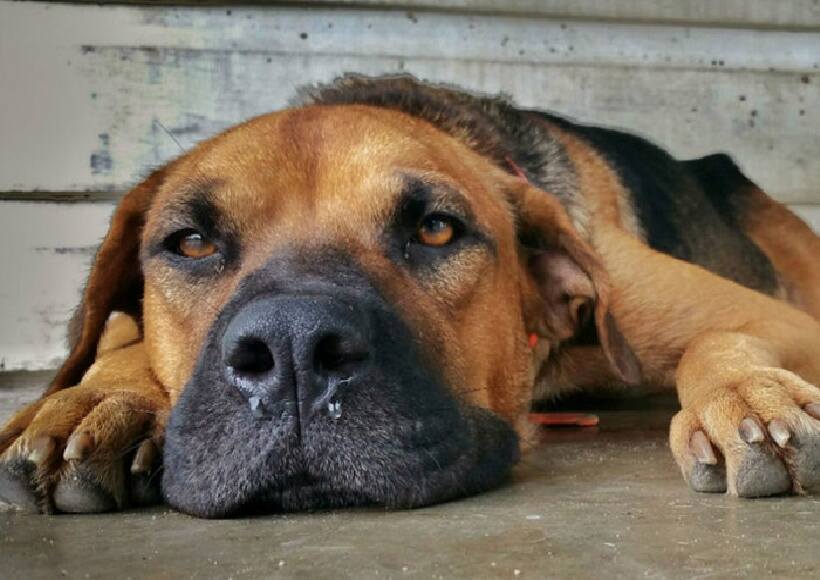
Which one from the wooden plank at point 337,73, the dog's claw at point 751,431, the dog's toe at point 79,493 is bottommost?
the dog's toe at point 79,493

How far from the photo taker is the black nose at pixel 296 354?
2.02m

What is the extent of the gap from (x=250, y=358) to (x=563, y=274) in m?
1.33

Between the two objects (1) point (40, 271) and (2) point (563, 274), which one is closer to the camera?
(2) point (563, 274)

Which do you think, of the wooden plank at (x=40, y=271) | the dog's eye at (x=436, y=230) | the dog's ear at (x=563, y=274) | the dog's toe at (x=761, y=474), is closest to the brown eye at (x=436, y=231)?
the dog's eye at (x=436, y=230)

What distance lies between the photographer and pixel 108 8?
541cm

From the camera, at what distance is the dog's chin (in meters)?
2.06

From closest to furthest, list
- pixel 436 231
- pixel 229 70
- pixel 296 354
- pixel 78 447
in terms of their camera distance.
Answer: pixel 296 354, pixel 78 447, pixel 436 231, pixel 229 70

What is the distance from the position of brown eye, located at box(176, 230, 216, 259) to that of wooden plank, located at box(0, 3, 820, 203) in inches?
104

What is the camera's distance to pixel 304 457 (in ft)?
6.77

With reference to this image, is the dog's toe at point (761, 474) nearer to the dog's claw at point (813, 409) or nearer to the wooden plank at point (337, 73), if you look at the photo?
the dog's claw at point (813, 409)

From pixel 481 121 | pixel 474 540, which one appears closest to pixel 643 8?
pixel 481 121

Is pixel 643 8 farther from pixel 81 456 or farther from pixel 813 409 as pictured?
pixel 81 456

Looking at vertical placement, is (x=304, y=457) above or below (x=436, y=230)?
below

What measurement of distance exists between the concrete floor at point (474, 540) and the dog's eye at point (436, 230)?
67cm
